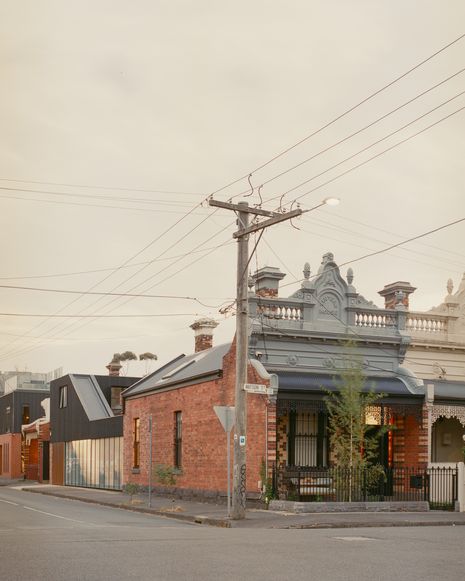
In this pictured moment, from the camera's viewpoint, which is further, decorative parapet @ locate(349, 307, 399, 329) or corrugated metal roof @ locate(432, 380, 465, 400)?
decorative parapet @ locate(349, 307, 399, 329)

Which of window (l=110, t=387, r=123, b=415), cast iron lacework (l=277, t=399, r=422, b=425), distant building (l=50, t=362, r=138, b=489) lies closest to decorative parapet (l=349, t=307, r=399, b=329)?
cast iron lacework (l=277, t=399, r=422, b=425)

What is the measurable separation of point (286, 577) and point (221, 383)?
19.4 metres

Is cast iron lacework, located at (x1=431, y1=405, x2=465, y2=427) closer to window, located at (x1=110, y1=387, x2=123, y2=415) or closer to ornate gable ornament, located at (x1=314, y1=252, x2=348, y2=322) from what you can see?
ornate gable ornament, located at (x1=314, y1=252, x2=348, y2=322)

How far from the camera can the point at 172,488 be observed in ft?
113

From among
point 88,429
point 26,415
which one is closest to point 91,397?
point 88,429

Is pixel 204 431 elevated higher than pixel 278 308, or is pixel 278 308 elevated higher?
pixel 278 308

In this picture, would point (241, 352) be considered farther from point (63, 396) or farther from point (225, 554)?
point (63, 396)

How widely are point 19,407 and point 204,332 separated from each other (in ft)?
111

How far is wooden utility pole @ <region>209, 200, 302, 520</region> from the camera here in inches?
916

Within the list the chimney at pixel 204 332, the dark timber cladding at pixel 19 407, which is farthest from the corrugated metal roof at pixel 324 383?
the dark timber cladding at pixel 19 407

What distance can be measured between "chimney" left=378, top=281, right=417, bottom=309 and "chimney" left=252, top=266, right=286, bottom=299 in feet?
14.2

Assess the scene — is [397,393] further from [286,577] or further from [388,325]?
[286,577]

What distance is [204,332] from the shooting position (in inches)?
1641

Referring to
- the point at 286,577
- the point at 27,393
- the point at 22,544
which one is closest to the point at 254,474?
the point at 22,544
